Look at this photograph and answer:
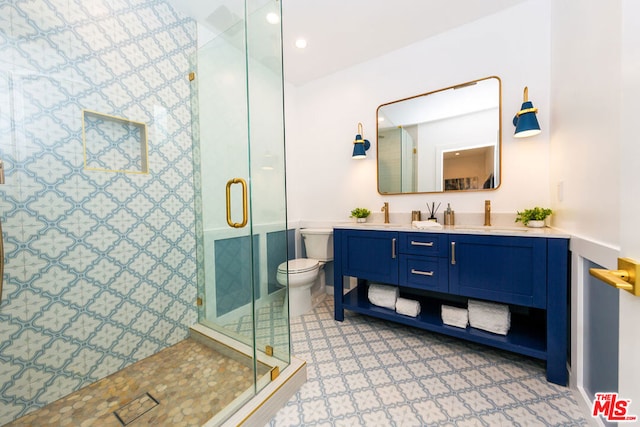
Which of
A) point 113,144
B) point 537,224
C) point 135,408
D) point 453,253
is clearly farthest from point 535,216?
point 113,144

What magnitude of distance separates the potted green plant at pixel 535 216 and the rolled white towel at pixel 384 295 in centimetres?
104

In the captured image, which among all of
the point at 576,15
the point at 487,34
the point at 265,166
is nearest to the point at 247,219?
the point at 265,166

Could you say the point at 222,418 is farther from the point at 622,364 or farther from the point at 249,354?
the point at 622,364

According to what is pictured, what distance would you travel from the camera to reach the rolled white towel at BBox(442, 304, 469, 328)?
167 centimetres

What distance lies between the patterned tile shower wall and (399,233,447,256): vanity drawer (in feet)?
5.58

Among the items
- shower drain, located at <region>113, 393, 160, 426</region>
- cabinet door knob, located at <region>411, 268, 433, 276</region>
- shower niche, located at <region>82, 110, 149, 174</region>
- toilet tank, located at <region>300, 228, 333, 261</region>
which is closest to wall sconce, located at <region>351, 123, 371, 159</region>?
toilet tank, located at <region>300, 228, 333, 261</region>

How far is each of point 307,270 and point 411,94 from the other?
6.11 ft

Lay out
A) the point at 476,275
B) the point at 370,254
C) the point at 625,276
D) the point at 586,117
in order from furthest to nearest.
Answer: the point at 370,254, the point at 476,275, the point at 586,117, the point at 625,276

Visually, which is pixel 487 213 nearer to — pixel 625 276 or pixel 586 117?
pixel 586 117

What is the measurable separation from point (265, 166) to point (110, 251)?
109 cm

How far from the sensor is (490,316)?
160 centimetres

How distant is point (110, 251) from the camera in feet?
4.96

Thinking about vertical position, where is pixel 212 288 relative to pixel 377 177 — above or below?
below

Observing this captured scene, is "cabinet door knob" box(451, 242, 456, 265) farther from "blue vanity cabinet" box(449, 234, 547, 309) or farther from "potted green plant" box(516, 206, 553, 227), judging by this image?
"potted green plant" box(516, 206, 553, 227)
